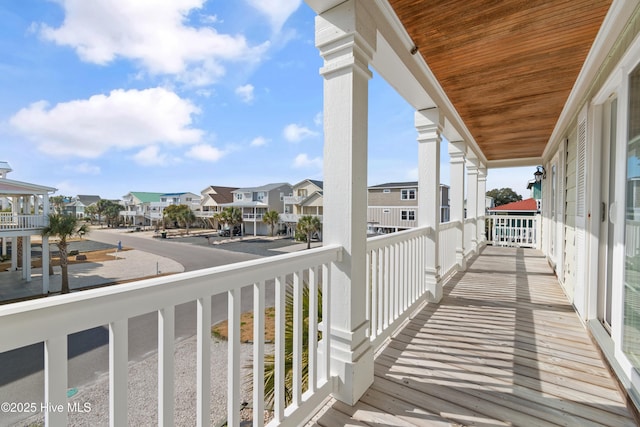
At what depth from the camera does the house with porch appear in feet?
3.17

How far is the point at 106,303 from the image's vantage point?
2.45ft

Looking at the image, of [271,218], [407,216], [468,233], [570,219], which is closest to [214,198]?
[271,218]

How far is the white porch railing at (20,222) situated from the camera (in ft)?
28.6

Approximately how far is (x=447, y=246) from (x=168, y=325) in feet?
13.7

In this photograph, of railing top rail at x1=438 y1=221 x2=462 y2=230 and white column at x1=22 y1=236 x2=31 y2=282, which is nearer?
railing top rail at x1=438 y1=221 x2=462 y2=230

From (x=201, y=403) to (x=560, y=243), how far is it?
16.3 ft

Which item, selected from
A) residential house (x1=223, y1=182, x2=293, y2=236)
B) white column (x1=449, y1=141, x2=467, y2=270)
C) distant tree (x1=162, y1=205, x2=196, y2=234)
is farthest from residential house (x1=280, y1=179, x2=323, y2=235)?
white column (x1=449, y1=141, x2=467, y2=270)

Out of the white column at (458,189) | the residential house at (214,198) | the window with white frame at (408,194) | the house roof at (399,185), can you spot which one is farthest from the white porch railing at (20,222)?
the residential house at (214,198)

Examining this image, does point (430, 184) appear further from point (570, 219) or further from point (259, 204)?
point (259, 204)

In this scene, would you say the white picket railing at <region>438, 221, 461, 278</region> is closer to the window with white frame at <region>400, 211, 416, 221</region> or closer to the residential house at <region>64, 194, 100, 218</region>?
the residential house at <region>64, 194, 100, 218</region>

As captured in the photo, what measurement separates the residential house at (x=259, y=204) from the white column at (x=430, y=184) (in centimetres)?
2536

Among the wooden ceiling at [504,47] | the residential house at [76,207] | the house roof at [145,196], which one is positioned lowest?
the residential house at [76,207]

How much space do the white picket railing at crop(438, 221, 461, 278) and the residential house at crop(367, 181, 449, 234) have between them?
1504 cm

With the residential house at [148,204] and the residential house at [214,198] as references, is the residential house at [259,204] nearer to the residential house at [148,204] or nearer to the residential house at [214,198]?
the residential house at [214,198]
